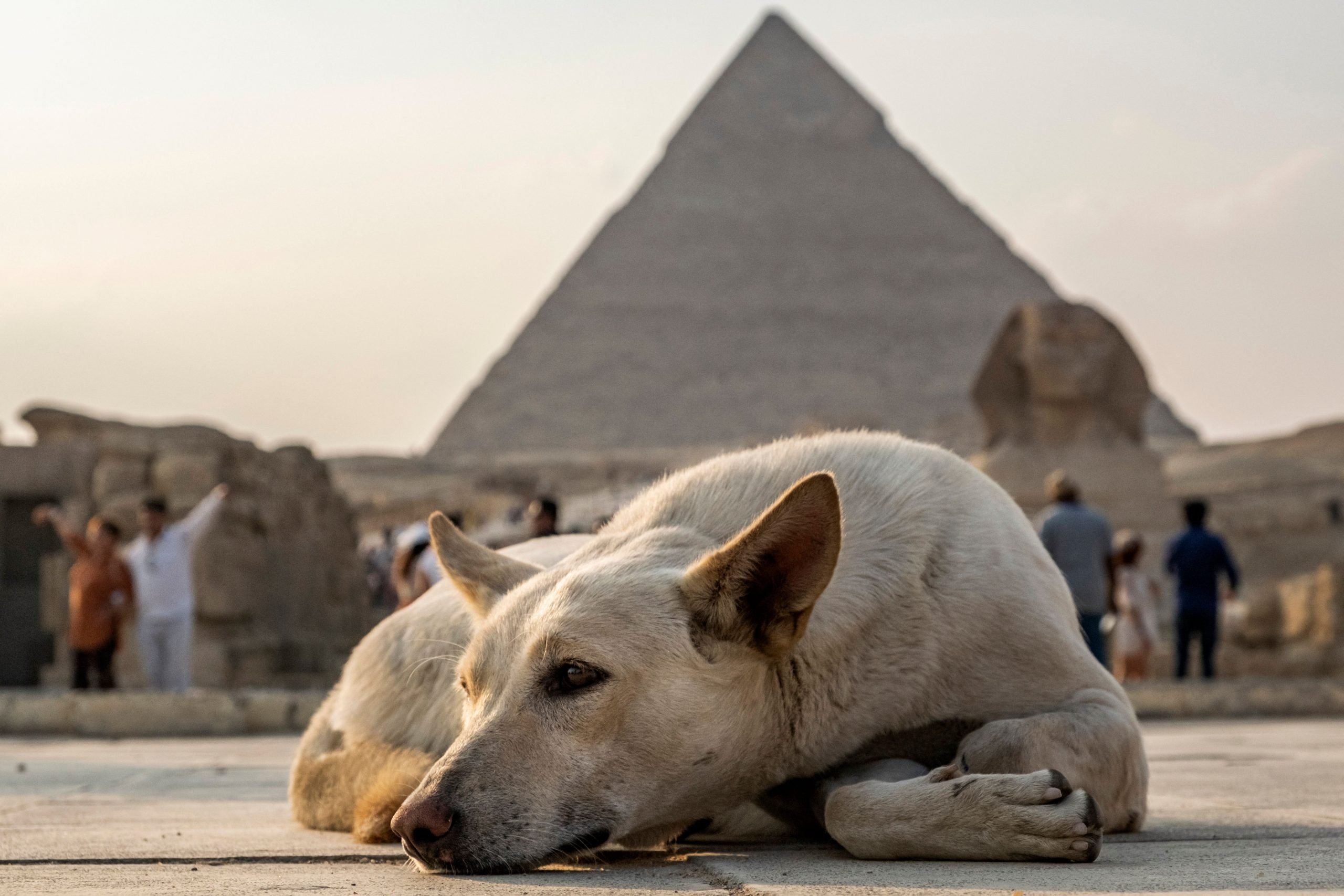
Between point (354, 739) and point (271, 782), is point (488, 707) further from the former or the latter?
point (271, 782)

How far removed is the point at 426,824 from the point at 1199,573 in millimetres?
8844

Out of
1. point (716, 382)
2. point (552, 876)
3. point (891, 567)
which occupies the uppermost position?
point (716, 382)

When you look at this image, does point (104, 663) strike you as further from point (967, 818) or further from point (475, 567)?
point (967, 818)

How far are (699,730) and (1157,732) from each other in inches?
231

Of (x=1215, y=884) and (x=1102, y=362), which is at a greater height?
(x=1102, y=362)

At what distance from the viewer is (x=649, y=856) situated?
2957mm

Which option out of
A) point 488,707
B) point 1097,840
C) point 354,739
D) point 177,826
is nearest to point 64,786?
point 177,826

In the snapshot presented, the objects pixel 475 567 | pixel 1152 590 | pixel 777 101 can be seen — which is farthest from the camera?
pixel 777 101

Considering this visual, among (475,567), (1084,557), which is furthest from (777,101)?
(475,567)

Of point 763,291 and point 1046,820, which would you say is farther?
point 763,291

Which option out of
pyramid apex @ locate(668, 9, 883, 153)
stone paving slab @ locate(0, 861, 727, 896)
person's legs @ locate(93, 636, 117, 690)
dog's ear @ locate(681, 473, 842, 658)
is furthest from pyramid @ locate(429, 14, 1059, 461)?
dog's ear @ locate(681, 473, 842, 658)

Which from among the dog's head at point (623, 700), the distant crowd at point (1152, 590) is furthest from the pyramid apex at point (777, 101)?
the dog's head at point (623, 700)

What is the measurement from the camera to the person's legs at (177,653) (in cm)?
975

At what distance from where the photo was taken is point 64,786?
16.9ft
